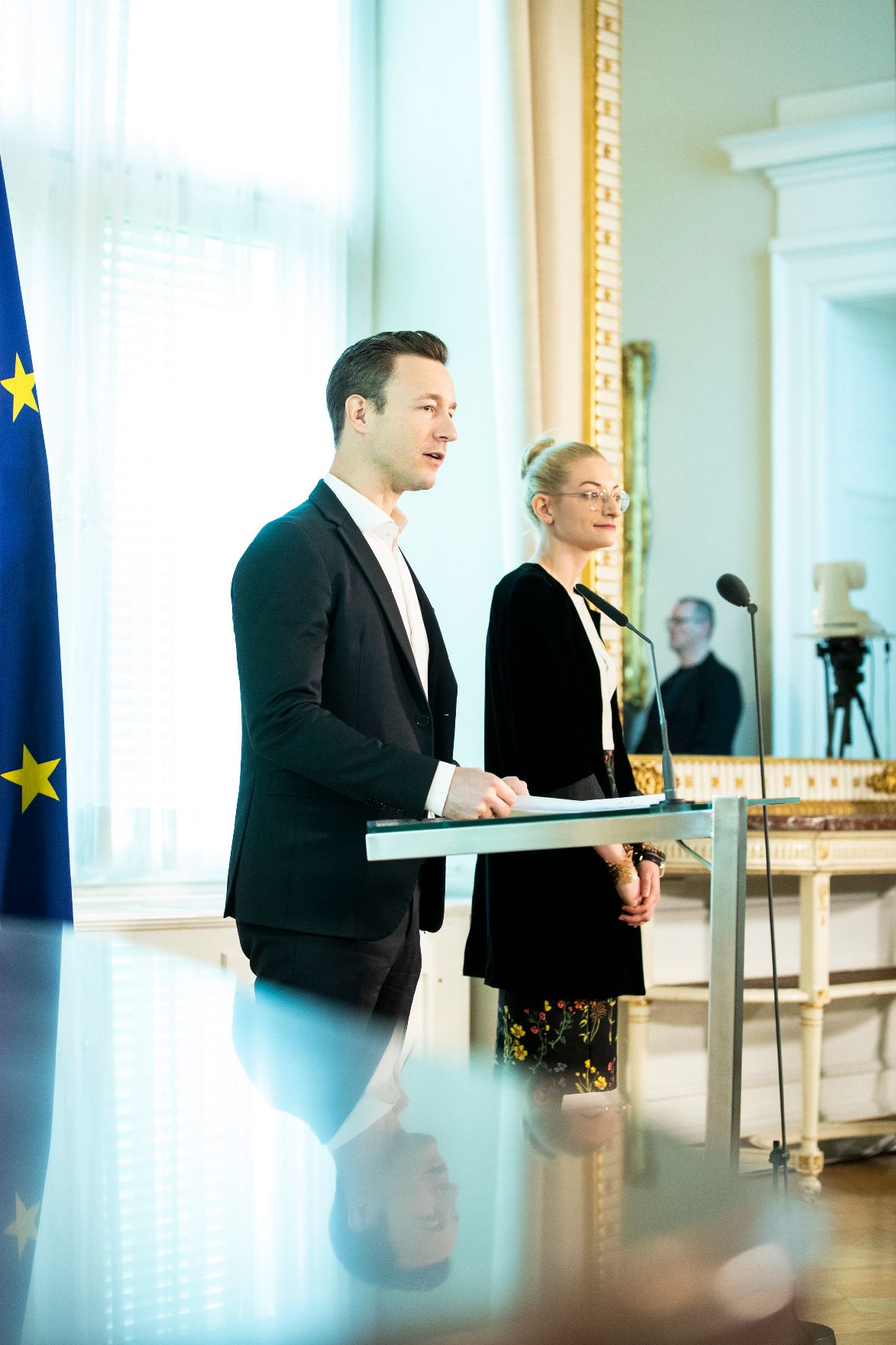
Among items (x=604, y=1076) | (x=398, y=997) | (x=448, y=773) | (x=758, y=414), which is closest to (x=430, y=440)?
(x=448, y=773)

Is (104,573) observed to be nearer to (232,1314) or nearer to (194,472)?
(194,472)

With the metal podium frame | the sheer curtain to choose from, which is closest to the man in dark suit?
the metal podium frame

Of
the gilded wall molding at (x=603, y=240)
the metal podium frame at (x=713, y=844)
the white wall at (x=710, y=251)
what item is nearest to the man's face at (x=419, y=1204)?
the metal podium frame at (x=713, y=844)

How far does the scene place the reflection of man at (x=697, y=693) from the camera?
314 centimetres

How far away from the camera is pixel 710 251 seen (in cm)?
329

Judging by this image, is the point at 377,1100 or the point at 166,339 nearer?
the point at 377,1100

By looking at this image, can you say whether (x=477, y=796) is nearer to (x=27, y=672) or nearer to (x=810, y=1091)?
(x=27, y=672)

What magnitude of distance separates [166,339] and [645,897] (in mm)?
1560

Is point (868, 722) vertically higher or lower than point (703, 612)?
lower

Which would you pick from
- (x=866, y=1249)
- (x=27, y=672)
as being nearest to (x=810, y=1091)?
(x=866, y=1249)

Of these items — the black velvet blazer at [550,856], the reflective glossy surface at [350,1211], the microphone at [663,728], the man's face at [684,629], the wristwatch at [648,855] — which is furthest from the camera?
the man's face at [684,629]

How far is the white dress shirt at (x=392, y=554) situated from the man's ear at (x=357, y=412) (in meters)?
0.07

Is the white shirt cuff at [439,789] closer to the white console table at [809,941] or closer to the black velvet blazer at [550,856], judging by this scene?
the black velvet blazer at [550,856]

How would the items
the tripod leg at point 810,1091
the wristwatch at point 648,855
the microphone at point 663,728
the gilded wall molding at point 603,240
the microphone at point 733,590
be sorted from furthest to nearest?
the gilded wall molding at point 603,240, the tripod leg at point 810,1091, the microphone at point 733,590, the wristwatch at point 648,855, the microphone at point 663,728
